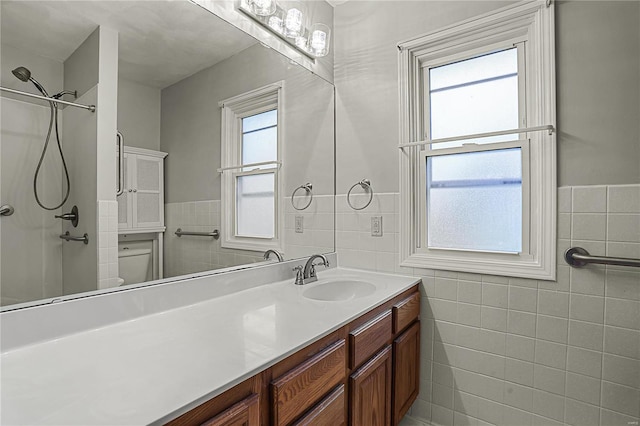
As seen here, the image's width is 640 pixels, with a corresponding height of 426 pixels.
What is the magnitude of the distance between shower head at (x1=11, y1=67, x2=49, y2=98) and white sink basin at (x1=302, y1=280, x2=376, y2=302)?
130 cm

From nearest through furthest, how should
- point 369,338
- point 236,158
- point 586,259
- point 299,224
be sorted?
point 369,338 → point 586,259 → point 236,158 → point 299,224

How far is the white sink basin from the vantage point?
1.72m

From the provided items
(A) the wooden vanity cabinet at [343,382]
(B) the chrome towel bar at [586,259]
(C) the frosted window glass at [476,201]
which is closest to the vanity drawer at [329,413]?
(A) the wooden vanity cabinet at [343,382]

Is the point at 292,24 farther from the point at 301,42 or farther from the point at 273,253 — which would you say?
the point at 273,253

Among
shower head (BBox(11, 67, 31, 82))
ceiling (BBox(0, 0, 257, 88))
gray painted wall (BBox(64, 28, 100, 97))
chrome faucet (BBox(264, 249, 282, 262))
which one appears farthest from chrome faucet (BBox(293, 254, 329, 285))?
shower head (BBox(11, 67, 31, 82))

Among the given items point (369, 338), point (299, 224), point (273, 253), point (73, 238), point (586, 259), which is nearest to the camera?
point (73, 238)

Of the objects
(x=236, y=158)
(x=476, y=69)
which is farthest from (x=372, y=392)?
(x=476, y=69)

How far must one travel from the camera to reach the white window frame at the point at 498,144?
151 centimetres

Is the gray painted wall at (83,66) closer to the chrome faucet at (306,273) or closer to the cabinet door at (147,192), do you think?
the cabinet door at (147,192)

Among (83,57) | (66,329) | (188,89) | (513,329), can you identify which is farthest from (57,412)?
(513,329)

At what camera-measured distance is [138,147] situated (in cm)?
119

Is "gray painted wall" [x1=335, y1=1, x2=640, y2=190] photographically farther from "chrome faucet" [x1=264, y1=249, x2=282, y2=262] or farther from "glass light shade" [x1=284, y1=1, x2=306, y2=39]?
"chrome faucet" [x1=264, y1=249, x2=282, y2=262]

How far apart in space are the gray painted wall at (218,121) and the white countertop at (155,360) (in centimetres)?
53

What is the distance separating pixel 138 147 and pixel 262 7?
0.98 m
